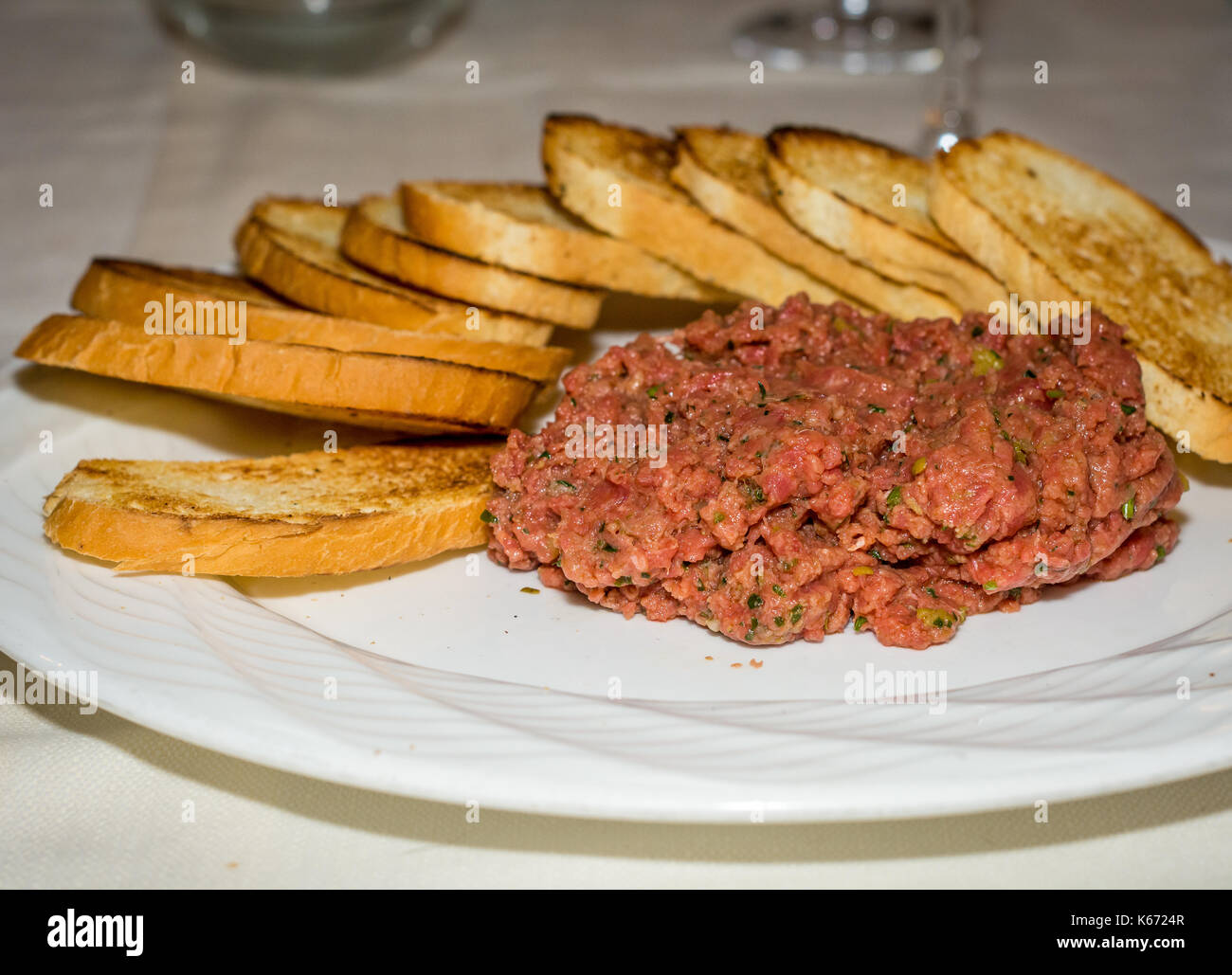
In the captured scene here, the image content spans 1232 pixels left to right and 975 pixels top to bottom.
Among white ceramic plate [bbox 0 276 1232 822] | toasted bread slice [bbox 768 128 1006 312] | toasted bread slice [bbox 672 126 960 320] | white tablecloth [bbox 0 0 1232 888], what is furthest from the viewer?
toasted bread slice [bbox 672 126 960 320]

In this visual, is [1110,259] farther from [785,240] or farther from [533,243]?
[533,243]

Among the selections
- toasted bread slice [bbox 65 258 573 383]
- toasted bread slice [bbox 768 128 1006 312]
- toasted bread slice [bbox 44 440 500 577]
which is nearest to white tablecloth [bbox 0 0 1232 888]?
toasted bread slice [bbox 44 440 500 577]

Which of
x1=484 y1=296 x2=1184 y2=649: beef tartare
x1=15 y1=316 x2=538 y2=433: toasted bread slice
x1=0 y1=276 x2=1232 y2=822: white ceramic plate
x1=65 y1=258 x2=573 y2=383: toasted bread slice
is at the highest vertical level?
x1=65 y1=258 x2=573 y2=383: toasted bread slice

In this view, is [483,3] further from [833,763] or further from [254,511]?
[833,763]

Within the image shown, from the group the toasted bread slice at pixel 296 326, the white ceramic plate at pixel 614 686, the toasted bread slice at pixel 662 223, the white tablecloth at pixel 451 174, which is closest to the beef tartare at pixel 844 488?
the white ceramic plate at pixel 614 686

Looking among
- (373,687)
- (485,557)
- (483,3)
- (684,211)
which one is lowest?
(373,687)

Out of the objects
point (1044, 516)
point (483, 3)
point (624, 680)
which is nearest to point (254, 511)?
point (624, 680)

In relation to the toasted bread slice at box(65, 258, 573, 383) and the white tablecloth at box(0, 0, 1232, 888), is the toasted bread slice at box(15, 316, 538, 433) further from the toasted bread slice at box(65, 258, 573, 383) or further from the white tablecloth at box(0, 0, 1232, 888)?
the white tablecloth at box(0, 0, 1232, 888)
